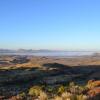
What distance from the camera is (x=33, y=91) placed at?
29.3 metres

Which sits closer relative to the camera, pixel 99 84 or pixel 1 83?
pixel 99 84

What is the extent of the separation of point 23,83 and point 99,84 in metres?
14.9

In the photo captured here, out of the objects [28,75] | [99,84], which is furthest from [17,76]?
[99,84]

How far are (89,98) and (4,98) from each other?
9.00 meters

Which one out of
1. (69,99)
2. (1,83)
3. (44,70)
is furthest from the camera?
(44,70)

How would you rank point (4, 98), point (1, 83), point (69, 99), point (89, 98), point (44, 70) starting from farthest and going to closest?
point (44, 70) → point (1, 83) → point (4, 98) → point (89, 98) → point (69, 99)

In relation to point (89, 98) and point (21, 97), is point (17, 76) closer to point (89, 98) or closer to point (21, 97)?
point (21, 97)

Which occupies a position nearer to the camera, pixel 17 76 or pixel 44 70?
pixel 17 76

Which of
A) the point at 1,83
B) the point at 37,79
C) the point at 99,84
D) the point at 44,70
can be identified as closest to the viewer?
the point at 99,84

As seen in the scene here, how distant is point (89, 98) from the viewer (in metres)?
22.9

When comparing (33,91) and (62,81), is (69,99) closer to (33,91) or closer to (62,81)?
(33,91)

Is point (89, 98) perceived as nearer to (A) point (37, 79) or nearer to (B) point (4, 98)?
(B) point (4, 98)

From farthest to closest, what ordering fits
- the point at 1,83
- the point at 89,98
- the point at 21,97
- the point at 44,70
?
1. the point at 44,70
2. the point at 1,83
3. the point at 21,97
4. the point at 89,98

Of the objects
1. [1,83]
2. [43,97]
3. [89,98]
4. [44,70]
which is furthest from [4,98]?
[44,70]
